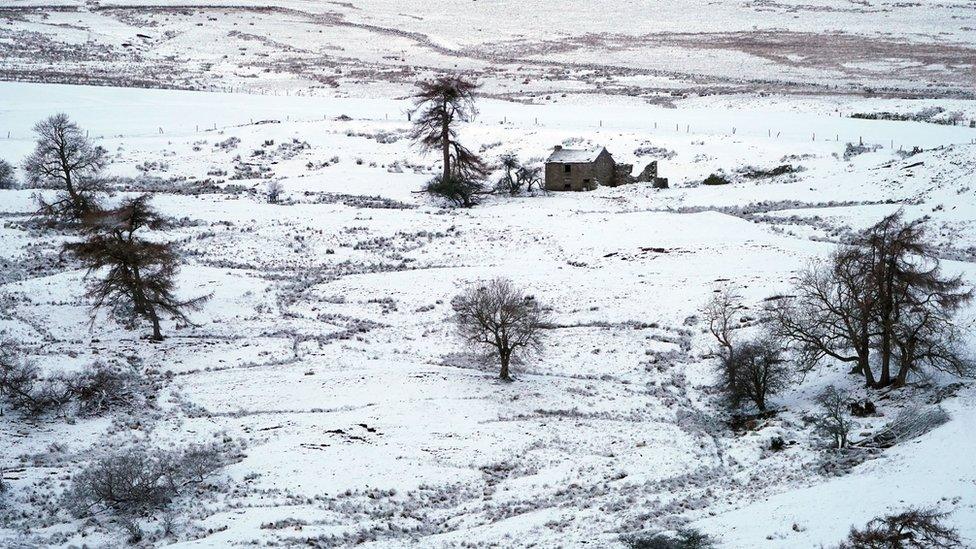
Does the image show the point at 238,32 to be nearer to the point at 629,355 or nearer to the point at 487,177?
the point at 487,177

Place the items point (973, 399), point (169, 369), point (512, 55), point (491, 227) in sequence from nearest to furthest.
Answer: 1. point (973, 399)
2. point (169, 369)
3. point (491, 227)
4. point (512, 55)

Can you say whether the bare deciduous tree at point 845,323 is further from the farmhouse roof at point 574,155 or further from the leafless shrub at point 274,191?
the leafless shrub at point 274,191

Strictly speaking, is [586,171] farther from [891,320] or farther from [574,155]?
[891,320]

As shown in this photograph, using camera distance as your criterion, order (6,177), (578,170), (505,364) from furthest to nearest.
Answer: (578,170) → (6,177) → (505,364)

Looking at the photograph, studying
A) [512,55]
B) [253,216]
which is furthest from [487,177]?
[512,55]

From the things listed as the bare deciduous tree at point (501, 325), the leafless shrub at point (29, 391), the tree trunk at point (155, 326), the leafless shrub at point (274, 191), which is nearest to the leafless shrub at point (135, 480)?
the leafless shrub at point (29, 391)

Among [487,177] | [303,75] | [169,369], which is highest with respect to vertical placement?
[303,75]

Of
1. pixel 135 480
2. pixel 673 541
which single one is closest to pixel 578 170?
pixel 135 480
